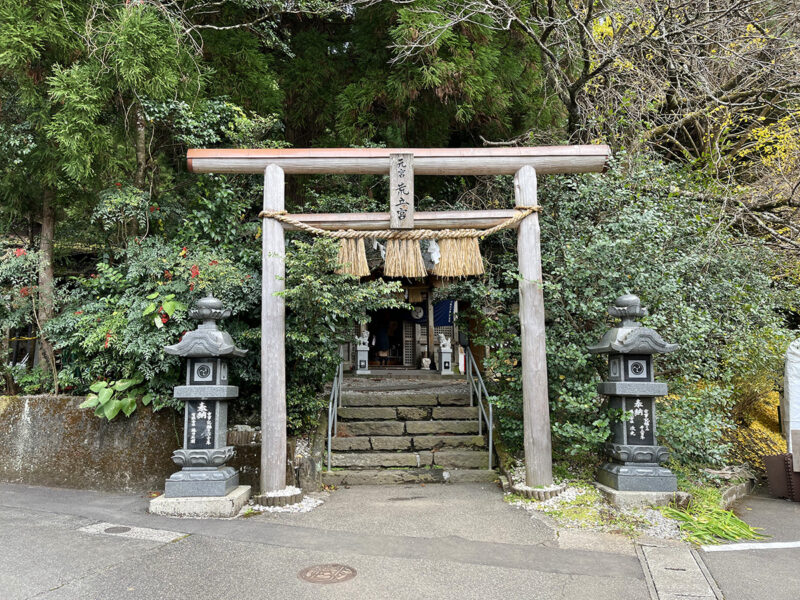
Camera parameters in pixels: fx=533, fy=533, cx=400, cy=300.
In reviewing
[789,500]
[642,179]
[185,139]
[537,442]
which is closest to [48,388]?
[185,139]

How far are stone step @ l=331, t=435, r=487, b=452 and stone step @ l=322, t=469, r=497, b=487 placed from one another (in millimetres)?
527

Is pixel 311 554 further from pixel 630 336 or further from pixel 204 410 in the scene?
pixel 630 336

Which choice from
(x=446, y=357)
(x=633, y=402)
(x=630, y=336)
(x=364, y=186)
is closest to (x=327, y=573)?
(x=633, y=402)

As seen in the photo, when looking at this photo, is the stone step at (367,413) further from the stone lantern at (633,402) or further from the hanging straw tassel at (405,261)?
the stone lantern at (633,402)

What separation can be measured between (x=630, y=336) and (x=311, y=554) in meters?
3.82

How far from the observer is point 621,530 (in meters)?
4.91

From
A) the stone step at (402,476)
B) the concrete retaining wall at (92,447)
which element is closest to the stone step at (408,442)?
the stone step at (402,476)

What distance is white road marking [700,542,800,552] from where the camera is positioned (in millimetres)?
4523

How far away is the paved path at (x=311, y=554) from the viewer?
3.62m

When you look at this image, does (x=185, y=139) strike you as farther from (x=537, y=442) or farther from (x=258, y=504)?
(x=537, y=442)

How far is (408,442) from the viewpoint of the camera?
25.7 feet

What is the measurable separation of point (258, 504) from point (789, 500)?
669 centimetres

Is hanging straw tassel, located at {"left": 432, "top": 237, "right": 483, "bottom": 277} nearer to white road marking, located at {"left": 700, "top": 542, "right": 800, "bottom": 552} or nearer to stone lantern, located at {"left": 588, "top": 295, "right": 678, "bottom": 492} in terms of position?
stone lantern, located at {"left": 588, "top": 295, "right": 678, "bottom": 492}

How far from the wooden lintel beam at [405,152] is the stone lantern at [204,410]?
5.54 feet
